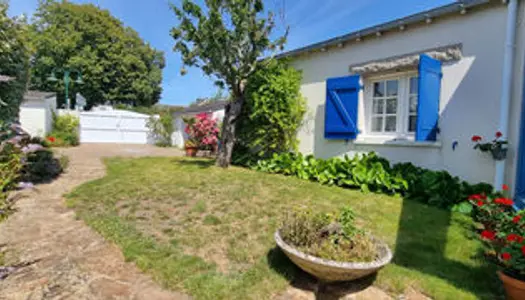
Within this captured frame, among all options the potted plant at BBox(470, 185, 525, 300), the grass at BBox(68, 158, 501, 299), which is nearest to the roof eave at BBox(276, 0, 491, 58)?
the potted plant at BBox(470, 185, 525, 300)

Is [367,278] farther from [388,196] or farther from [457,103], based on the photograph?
[457,103]

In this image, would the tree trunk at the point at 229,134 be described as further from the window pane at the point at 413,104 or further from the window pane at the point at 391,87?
the window pane at the point at 413,104

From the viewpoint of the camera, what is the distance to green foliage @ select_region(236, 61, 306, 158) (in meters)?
6.62

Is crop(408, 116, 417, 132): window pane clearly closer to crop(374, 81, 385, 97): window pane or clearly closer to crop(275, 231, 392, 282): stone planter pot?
crop(374, 81, 385, 97): window pane

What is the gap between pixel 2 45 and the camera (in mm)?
3691

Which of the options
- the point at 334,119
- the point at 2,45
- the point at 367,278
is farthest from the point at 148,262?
the point at 334,119

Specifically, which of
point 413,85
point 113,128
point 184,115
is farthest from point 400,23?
point 113,128

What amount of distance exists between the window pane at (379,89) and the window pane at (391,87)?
84 mm

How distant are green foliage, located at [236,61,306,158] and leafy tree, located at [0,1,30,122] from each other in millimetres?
4432

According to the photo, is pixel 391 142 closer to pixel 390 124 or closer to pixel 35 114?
pixel 390 124

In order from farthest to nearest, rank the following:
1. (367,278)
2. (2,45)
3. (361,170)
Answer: (361,170) → (2,45) → (367,278)

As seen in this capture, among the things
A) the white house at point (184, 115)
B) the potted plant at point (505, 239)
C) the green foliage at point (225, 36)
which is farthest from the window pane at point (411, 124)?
the white house at point (184, 115)

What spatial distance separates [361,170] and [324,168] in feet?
2.65

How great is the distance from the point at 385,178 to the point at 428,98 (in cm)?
153
